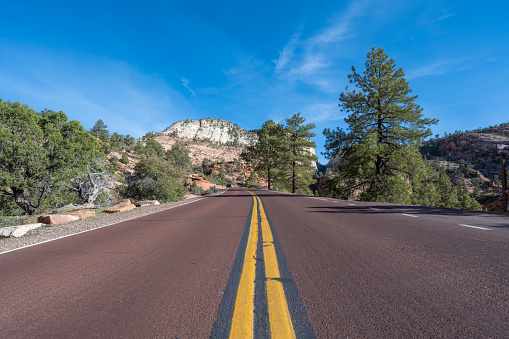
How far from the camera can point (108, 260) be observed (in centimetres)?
341

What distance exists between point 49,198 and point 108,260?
51.2ft

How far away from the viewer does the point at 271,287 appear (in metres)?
2.20

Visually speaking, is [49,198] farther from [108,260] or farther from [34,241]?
[108,260]

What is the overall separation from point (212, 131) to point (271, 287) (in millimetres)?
185723

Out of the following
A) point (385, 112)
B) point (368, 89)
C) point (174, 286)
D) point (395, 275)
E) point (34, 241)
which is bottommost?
point (34, 241)

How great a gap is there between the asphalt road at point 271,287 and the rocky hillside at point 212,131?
544ft

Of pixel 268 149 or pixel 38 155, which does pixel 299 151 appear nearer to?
pixel 268 149

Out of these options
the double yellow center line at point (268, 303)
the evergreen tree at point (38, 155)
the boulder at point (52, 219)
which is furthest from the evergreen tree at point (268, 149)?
the double yellow center line at point (268, 303)

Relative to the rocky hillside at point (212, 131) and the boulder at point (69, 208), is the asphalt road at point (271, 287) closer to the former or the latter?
the boulder at point (69, 208)

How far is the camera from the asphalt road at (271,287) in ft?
5.33

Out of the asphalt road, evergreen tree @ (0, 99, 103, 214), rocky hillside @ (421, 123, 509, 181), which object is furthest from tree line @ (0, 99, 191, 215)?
rocky hillside @ (421, 123, 509, 181)

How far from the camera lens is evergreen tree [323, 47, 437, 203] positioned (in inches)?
659

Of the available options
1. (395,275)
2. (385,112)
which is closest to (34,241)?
(395,275)

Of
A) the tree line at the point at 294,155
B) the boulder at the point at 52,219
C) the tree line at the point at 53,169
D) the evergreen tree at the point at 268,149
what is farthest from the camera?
the evergreen tree at the point at 268,149
